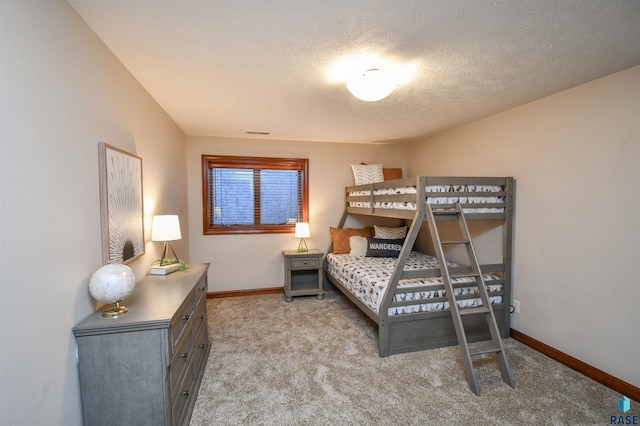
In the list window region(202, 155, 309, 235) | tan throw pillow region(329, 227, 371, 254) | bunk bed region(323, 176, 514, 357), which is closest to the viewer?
bunk bed region(323, 176, 514, 357)

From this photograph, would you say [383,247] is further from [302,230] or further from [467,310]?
[467,310]

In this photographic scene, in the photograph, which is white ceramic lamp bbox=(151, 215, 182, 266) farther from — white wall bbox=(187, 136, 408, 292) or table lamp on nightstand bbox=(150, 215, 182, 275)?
white wall bbox=(187, 136, 408, 292)

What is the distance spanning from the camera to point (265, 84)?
2.25 metres

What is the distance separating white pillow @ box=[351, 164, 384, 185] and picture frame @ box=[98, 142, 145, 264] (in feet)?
9.36

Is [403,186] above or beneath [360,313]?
above

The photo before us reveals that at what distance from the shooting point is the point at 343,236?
430 cm

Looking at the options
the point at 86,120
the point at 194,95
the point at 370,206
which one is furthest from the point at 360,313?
the point at 86,120

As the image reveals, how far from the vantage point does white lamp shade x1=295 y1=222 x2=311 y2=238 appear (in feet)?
13.1

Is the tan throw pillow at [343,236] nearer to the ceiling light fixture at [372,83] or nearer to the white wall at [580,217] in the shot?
the white wall at [580,217]

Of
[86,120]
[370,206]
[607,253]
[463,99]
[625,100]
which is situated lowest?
[607,253]

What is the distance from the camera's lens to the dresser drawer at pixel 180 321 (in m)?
1.56

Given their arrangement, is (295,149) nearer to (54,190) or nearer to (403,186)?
(403,186)

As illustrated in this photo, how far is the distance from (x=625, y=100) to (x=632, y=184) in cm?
60

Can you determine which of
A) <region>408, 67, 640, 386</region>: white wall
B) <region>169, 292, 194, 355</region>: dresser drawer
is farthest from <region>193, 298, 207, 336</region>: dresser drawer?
<region>408, 67, 640, 386</region>: white wall
